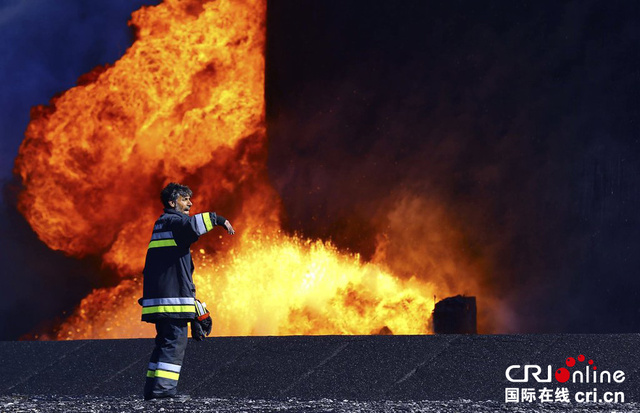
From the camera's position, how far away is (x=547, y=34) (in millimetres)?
14070

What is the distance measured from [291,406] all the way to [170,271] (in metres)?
1.31

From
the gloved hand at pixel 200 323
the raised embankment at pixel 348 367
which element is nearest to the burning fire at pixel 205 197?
the raised embankment at pixel 348 367

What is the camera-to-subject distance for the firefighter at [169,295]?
22.7ft

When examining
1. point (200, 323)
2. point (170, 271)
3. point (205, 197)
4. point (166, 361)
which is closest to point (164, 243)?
point (170, 271)

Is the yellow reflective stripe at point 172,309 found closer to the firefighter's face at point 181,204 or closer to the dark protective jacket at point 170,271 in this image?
the dark protective jacket at point 170,271

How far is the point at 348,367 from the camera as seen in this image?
7902 mm

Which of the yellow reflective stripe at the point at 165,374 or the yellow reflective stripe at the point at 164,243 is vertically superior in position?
the yellow reflective stripe at the point at 164,243

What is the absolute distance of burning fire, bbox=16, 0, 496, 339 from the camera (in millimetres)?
13773

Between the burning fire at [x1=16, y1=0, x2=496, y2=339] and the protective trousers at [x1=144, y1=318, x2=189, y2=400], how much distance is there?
268 inches

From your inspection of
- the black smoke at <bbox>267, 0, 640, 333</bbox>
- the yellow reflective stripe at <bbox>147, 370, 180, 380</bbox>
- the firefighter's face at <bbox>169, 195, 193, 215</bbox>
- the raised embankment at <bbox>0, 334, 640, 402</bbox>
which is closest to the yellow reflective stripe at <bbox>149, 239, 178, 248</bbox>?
the firefighter's face at <bbox>169, 195, 193, 215</bbox>

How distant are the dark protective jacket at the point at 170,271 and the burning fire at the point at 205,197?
22.4ft

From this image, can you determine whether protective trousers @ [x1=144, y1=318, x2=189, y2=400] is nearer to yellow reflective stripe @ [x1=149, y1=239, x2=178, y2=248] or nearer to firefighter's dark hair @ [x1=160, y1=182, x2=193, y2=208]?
yellow reflective stripe @ [x1=149, y1=239, x2=178, y2=248]

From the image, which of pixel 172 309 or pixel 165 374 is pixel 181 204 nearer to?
pixel 172 309

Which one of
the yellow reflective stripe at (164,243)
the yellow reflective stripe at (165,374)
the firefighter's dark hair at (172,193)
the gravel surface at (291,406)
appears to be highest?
the firefighter's dark hair at (172,193)
